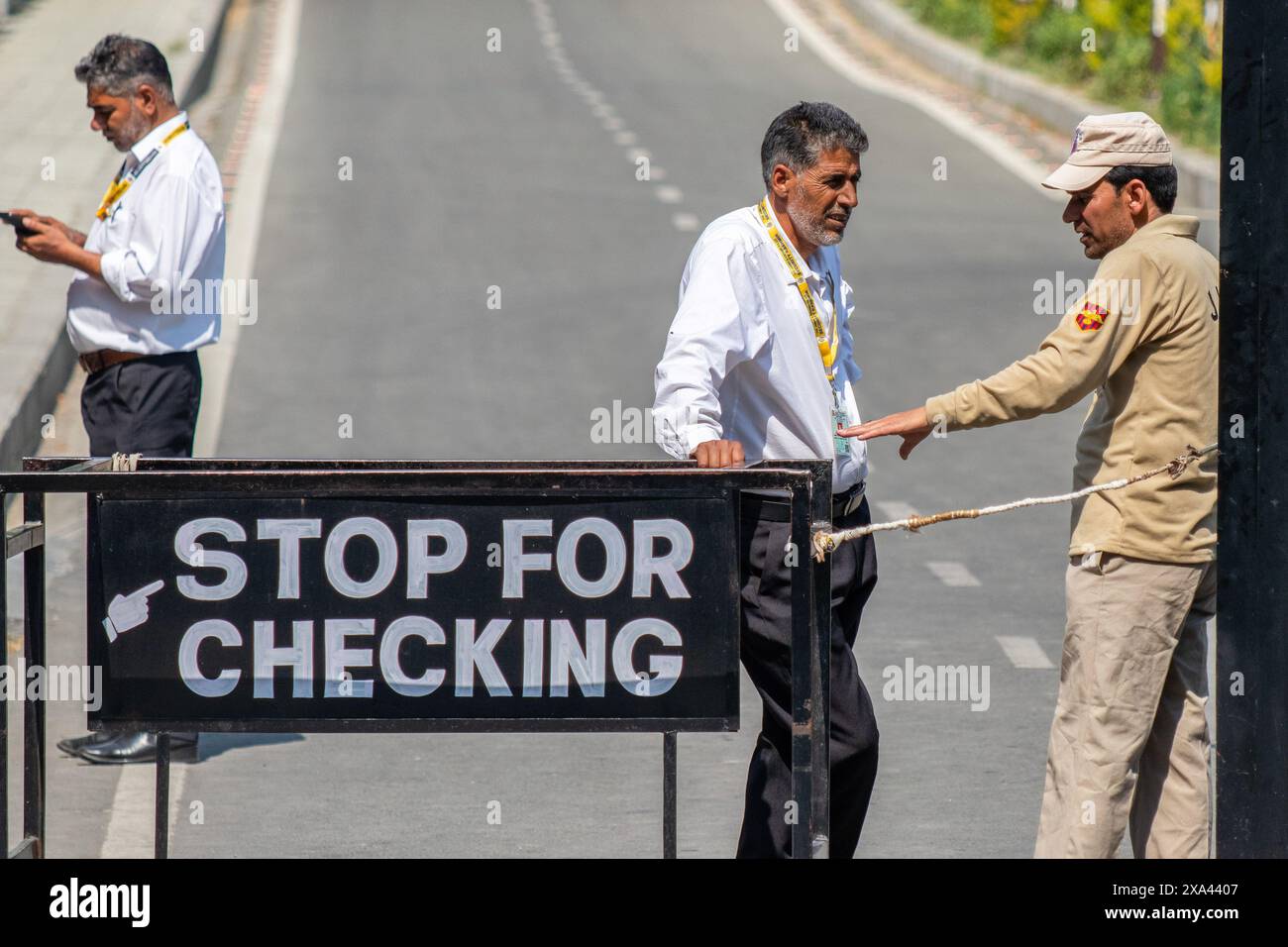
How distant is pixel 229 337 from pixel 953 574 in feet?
21.3

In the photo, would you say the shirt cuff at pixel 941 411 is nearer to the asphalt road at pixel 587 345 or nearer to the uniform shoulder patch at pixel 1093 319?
the uniform shoulder patch at pixel 1093 319

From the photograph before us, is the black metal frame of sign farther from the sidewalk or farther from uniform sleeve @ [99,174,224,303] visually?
the sidewalk

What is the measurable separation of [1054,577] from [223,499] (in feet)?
18.0

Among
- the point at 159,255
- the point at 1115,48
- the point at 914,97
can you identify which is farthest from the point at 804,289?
the point at 1115,48

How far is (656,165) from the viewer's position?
20.9 metres

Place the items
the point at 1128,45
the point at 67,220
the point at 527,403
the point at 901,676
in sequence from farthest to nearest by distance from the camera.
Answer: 1. the point at 1128,45
2. the point at 67,220
3. the point at 527,403
4. the point at 901,676

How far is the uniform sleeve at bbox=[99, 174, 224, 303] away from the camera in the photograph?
22.4ft

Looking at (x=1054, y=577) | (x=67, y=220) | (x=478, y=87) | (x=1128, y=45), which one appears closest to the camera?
(x=1054, y=577)

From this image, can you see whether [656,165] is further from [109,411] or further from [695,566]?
[695,566]

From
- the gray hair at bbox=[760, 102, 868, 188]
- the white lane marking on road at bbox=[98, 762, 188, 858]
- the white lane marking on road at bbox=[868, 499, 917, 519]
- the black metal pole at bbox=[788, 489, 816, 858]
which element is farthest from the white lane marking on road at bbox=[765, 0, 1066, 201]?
the black metal pole at bbox=[788, 489, 816, 858]

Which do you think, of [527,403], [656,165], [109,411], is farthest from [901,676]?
[656,165]

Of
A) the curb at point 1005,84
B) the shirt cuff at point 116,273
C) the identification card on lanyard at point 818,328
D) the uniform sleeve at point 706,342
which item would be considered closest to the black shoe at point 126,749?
the shirt cuff at point 116,273

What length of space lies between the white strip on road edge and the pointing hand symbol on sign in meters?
1.62

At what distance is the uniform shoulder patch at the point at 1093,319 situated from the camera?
15.1 feet
